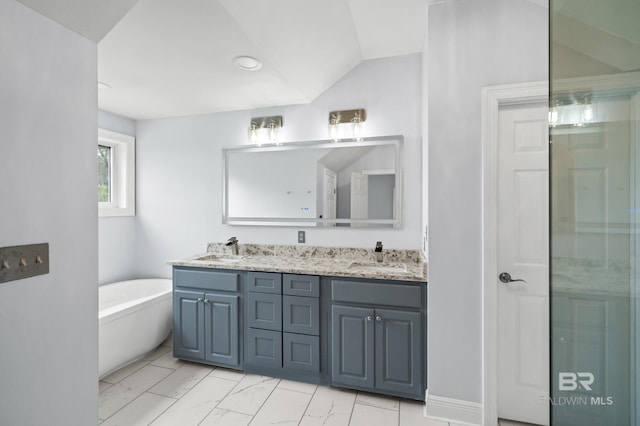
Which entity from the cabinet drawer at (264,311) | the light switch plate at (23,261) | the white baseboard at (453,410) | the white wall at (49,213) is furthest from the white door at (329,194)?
the light switch plate at (23,261)

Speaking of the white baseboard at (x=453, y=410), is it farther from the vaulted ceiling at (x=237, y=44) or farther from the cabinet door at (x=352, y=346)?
the vaulted ceiling at (x=237, y=44)

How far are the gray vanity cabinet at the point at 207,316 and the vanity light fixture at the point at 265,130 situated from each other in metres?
1.35

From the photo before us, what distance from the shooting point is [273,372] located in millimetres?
2320

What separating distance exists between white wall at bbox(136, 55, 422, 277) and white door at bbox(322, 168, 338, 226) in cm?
16

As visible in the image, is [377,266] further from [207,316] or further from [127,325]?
[127,325]

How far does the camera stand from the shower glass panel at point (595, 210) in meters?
0.52

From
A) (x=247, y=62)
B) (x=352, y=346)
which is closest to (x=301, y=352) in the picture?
(x=352, y=346)

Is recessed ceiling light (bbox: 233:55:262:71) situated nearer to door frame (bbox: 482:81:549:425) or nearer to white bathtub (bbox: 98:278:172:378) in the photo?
door frame (bbox: 482:81:549:425)

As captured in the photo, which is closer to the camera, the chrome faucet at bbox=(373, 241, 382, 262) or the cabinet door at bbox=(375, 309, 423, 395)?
the cabinet door at bbox=(375, 309, 423, 395)

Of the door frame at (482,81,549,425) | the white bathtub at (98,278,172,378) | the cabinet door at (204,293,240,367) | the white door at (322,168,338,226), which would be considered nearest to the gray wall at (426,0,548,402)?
the door frame at (482,81,549,425)

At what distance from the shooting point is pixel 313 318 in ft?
7.21

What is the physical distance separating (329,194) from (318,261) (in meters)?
0.62

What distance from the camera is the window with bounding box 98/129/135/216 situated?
330cm

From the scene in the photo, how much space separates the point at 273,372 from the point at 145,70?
2.52m
